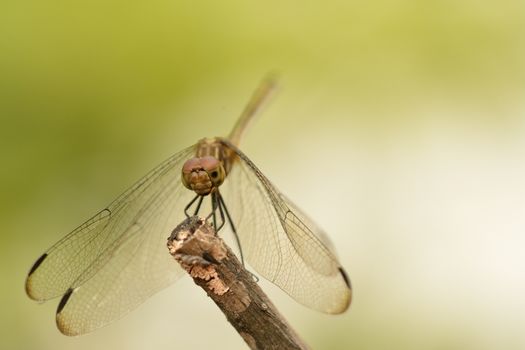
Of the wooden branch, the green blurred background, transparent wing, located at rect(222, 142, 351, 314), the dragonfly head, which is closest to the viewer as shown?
the wooden branch

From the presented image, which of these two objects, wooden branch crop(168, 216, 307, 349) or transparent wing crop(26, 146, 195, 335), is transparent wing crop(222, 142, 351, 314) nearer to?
transparent wing crop(26, 146, 195, 335)

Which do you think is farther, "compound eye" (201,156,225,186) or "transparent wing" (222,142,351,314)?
"compound eye" (201,156,225,186)

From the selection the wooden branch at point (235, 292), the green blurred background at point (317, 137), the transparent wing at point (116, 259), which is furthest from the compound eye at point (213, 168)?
the green blurred background at point (317, 137)

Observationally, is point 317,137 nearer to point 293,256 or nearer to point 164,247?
point 164,247

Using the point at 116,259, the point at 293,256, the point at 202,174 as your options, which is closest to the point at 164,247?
the point at 116,259

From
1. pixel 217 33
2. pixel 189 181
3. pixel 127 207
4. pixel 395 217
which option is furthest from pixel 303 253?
pixel 217 33

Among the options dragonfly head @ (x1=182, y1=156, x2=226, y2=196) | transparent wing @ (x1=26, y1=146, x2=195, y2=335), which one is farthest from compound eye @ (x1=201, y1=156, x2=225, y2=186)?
transparent wing @ (x1=26, y1=146, x2=195, y2=335)
